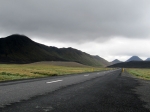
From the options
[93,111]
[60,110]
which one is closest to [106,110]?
[93,111]

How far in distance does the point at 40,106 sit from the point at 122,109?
8.75 feet

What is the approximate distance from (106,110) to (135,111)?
920 millimetres

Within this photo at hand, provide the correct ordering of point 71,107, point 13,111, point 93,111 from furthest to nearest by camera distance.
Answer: point 71,107 < point 93,111 < point 13,111

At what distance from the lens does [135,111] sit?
6.57 meters

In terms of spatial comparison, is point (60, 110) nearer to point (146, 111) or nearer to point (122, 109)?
point (122, 109)

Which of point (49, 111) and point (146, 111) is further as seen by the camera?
point (146, 111)

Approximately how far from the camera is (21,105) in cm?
677

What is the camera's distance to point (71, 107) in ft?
22.0

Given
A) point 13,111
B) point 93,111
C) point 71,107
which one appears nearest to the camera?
point 13,111

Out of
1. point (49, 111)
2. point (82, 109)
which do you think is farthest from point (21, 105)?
point (82, 109)

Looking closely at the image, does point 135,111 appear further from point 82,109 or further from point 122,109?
point 82,109

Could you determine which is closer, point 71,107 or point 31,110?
point 31,110

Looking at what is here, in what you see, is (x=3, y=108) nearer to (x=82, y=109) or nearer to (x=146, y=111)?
(x=82, y=109)

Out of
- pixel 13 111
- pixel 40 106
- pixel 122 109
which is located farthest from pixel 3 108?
pixel 122 109
